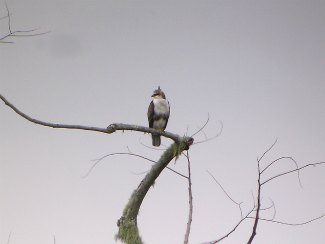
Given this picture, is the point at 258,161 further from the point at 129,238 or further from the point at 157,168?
the point at 129,238

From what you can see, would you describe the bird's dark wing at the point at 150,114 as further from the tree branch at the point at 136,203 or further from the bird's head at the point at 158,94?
the tree branch at the point at 136,203

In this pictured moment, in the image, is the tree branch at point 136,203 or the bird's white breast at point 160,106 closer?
the tree branch at point 136,203

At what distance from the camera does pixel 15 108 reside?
2.75 metres

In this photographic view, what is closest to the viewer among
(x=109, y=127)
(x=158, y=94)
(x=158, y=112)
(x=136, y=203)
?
(x=109, y=127)

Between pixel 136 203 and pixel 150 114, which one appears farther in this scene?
pixel 150 114

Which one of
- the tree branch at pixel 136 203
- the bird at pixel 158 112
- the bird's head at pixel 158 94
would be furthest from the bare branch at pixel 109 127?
the bird's head at pixel 158 94

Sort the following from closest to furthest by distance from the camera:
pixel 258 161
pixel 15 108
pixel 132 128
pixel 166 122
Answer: pixel 15 108 → pixel 258 161 → pixel 132 128 → pixel 166 122

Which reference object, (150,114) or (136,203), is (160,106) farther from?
(136,203)

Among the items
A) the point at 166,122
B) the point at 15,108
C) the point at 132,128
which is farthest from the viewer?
the point at 166,122

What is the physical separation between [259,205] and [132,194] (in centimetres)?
133

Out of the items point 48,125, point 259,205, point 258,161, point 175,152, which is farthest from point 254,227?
point 48,125

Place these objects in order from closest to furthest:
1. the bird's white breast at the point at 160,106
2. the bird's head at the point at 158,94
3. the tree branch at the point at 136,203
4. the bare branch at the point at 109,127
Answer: the bare branch at the point at 109,127 → the tree branch at the point at 136,203 → the bird's white breast at the point at 160,106 → the bird's head at the point at 158,94

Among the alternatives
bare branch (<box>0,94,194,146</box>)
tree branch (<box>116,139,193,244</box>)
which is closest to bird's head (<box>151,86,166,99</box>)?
bare branch (<box>0,94,194,146</box>)

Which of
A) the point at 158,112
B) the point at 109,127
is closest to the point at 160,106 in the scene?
the point at 158,112
